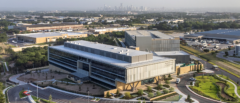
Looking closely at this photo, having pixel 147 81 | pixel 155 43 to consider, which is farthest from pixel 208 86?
pixel 155 43

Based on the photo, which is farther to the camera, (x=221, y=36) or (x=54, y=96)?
(x=221, y=36)

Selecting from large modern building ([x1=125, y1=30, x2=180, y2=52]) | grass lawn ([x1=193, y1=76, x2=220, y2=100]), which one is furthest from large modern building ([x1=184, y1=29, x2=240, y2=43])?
grass lawn ([x1=193, y1=76, x2=220, y2=100])

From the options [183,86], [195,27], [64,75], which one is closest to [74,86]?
[64,75]

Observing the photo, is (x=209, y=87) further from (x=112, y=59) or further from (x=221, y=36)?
(x=221, y=36)

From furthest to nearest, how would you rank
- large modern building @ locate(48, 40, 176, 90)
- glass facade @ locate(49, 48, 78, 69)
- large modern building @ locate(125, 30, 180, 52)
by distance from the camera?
large modern building @ locate(125, 30, 180, 52)
glass facade @ locate(49, 48, 78, 69)
large modern building @ locate(48, 40, 176, 90)

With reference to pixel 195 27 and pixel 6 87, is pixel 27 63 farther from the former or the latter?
pixel 195 27

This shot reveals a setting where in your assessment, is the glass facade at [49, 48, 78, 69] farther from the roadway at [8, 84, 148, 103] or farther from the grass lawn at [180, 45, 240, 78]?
the grass lawn at [180, 45, 240, 78]

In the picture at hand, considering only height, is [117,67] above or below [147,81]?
above

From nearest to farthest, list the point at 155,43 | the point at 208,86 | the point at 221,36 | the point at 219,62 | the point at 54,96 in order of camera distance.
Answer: the point at 54,96 < the point at 208,86 < the point at 219,62 < the point at 155,43 < the point at 221,36

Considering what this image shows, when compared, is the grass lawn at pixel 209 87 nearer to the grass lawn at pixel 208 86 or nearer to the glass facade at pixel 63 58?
the grass lawn at pixel 208 86
